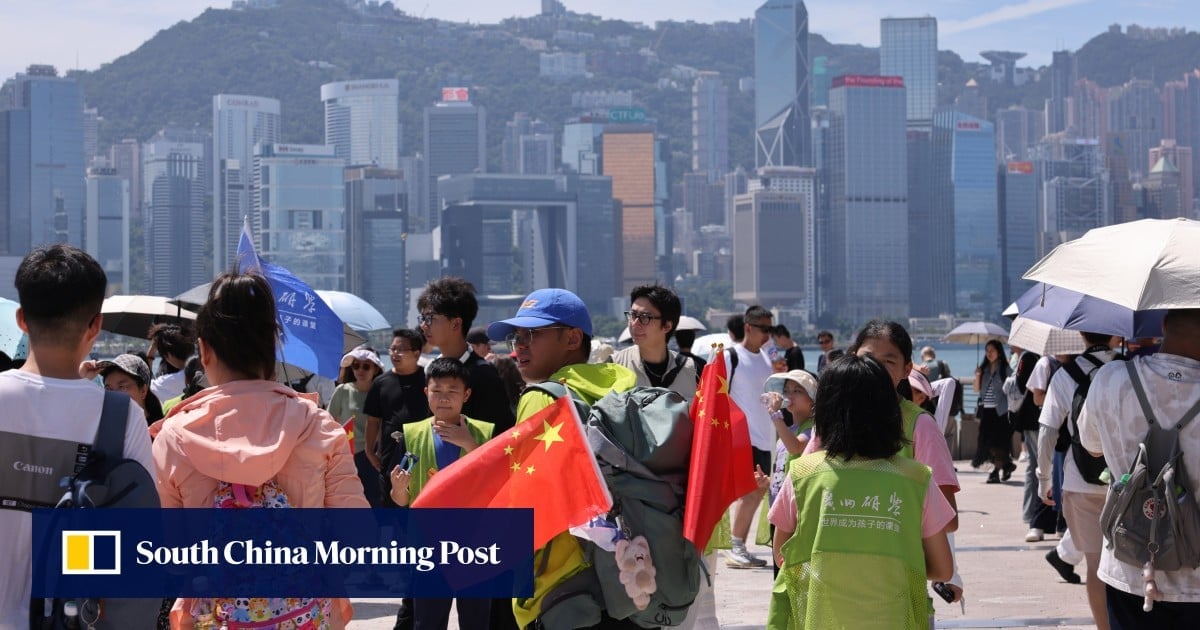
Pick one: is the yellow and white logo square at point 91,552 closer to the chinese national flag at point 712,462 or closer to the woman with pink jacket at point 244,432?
the woman with pink jacket at point 244,432

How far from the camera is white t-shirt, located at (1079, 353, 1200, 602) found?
160 inches

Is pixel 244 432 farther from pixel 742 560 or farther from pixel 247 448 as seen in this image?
pixel 742 560

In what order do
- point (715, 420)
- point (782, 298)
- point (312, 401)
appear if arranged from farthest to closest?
point (782, 298) → point (715, 420) → point (312, 401)

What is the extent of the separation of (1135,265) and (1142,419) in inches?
19.1

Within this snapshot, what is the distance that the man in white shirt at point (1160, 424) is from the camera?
4070 millimetres

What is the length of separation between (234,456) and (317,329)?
2.26 metres

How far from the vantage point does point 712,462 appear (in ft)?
12.2

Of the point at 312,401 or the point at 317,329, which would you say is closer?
the point at 312,401

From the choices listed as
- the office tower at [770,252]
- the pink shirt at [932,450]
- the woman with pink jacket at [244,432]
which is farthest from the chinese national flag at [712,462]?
the office tower at [770,252]

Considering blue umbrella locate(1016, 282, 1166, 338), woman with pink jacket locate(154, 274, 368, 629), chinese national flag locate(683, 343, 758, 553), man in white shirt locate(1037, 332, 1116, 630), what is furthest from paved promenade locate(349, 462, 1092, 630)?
woman with pink jacket locate(154, 274, 368, 629)

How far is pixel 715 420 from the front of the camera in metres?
3.78

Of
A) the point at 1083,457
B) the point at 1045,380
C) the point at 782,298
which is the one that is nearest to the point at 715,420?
the point at 1083,457

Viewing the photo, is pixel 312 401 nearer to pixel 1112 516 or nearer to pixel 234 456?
pixel 234 456

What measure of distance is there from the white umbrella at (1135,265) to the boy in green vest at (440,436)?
1.98 metres
